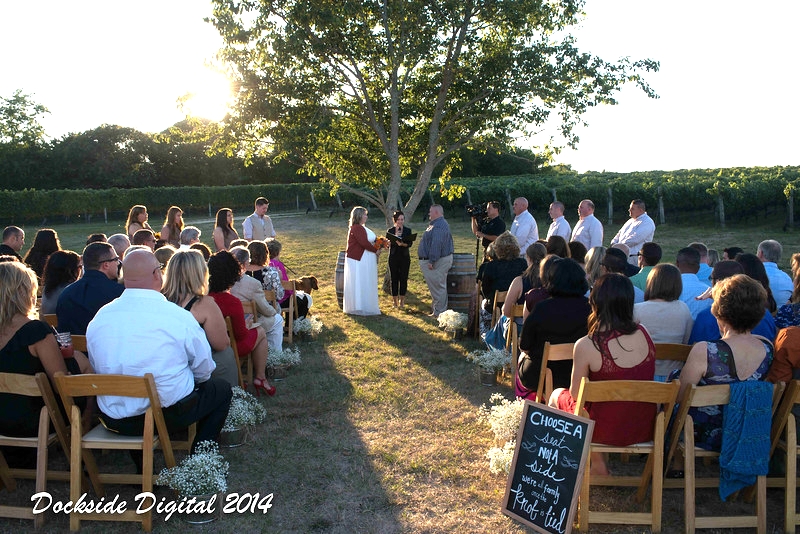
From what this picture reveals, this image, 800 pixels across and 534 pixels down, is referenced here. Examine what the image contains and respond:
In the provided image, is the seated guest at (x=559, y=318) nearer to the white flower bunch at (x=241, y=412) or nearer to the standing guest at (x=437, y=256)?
the white flower bunch at (x=241, y=412)

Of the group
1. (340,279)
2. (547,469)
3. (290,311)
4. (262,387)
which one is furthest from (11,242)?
(547,469)

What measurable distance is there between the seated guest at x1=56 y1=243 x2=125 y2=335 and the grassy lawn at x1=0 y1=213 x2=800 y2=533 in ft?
3.71

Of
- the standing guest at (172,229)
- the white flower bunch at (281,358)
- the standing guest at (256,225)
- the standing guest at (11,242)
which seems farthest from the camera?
the standing guest at (256,225)

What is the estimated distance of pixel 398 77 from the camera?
12.5m

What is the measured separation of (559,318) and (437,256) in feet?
17.5

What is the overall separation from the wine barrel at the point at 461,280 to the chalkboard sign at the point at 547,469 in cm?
614

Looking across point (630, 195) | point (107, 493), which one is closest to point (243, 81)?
point (107, 493)

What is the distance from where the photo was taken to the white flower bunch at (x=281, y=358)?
6.95m

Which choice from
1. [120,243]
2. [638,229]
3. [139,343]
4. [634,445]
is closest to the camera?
[634,445]

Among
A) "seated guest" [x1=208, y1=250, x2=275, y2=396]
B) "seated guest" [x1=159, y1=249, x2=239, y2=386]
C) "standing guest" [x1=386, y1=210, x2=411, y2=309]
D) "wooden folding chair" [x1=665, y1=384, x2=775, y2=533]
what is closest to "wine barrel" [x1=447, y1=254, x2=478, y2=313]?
"standing guest" [x1=386, y1=210, x2=411, y2=309]

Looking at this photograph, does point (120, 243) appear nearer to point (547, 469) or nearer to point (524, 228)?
point (547, 469)

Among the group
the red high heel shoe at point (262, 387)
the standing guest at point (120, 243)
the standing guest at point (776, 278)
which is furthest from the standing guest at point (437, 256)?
the standing guest at point (776, 278)

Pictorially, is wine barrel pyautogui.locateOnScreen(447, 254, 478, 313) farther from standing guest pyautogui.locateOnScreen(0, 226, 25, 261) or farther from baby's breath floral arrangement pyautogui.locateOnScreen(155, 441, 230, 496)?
baby's breath floral arrangement pyautogui.locateOnScreen(155, 441, 230, 496)

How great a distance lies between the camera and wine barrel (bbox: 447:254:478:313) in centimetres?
1013
